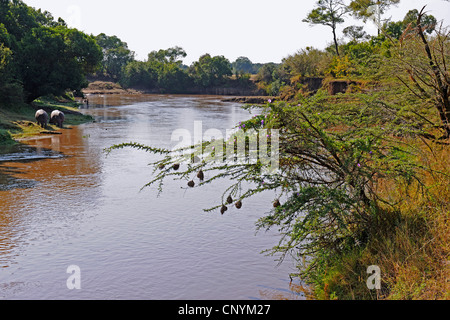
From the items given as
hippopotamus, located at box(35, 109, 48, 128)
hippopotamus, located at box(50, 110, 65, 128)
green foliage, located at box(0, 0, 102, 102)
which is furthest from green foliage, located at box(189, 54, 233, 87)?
hippopotamus, located at box(35, 109, 48, 128)

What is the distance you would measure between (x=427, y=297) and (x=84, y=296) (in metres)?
4.12

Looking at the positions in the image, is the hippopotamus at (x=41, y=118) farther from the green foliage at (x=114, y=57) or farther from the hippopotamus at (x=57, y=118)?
the green foliage at (x=114, y=57)

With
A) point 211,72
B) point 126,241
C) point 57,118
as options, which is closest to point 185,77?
point 211,72

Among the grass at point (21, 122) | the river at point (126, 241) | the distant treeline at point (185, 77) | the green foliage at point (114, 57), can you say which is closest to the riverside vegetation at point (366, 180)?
the river at point (126, 241)

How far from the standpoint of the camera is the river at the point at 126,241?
631 centimetres

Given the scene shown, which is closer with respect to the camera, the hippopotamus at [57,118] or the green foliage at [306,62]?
the hippopotamus at [57,118]

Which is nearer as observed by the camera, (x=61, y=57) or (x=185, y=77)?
(x=61, y=57)

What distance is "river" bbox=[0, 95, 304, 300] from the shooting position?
631cm

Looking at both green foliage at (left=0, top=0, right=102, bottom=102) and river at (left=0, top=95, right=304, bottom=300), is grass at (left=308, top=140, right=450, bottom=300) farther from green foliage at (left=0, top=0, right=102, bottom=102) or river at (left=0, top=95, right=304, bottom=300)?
green foliage at (left=0, top=0, right=102, bottom=102)

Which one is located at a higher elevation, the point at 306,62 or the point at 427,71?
the point at 306,62

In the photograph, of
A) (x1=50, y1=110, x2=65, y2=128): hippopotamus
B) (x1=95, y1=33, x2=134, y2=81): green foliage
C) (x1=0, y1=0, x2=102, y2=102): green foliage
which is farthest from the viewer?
(x1=95, y1=33, x2=134, y2=81): green foliage

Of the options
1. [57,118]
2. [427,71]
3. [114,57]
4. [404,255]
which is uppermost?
[114,57]

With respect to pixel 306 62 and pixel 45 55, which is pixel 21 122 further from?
pixel 306 62

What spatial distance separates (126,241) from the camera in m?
8.06
